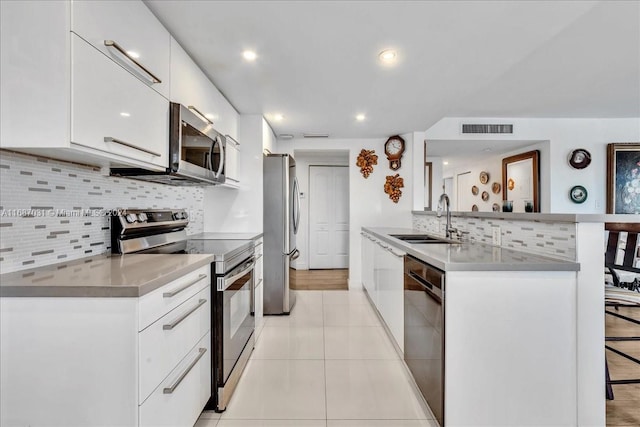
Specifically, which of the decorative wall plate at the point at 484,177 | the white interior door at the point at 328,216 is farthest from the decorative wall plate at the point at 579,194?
the white interior door at the point at 328,216

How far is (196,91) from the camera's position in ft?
7.00

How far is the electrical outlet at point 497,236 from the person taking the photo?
212cm

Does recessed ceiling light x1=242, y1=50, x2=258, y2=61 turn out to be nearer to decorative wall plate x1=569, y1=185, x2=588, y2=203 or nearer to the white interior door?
the white interior door

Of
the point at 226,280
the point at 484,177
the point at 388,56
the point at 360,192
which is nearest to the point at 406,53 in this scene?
the point at 388,56

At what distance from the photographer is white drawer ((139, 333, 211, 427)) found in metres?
1.15

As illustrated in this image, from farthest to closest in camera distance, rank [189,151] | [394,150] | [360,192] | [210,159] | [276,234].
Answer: [360,192]
[394,150]
[276,234]
[210,159]
[189,151]

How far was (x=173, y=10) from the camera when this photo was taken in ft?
5.19

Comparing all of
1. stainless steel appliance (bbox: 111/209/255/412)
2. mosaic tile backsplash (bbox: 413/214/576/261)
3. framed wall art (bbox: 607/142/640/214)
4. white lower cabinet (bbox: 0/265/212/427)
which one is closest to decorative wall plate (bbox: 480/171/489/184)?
framed wall art (bbox: 607/142/640/214)

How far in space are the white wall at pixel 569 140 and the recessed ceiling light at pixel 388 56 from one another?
237 cm

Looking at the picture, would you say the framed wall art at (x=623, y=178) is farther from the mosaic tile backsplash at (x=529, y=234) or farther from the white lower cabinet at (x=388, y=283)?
the white lower cabinet at (x=388, y=283)

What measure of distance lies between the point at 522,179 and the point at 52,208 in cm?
567

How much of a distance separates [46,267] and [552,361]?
7.82 ft

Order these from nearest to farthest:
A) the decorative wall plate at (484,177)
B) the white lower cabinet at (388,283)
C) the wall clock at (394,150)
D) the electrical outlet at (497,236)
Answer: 1. the electrical outlet at (497,236)
2. the white lower cabinet at (388,283)
3. the wall clock at (394,150)
4. the decorative wall plate at (484,177)

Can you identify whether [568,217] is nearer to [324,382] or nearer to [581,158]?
[324,382]
